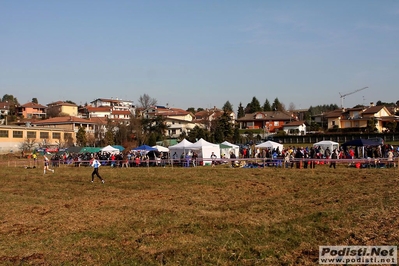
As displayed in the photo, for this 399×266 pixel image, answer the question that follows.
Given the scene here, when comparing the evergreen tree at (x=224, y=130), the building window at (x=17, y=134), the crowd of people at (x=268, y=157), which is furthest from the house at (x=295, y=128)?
the building window at (x=17, y=134)

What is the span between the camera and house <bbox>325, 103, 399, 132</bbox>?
78.8m

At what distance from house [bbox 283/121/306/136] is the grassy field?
236ft

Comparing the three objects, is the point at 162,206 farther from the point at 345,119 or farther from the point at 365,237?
the point at 345,119

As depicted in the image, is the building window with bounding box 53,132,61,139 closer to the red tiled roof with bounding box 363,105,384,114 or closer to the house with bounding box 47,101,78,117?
the house with bounding box 47,101,78,117

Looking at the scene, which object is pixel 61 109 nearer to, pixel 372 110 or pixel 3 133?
pixel 3 133

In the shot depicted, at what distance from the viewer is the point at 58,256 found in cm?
909

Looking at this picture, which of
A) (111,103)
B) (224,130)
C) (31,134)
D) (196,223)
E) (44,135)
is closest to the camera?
(196,223)

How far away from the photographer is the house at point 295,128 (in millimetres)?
90812

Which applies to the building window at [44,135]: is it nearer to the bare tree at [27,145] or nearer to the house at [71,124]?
the bare tree at [27,145]

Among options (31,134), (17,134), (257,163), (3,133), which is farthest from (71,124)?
(257,163)

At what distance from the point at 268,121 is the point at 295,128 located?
10.4 m

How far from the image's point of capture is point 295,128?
304 ft

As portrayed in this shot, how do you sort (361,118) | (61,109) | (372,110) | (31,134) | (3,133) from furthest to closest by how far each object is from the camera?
(61,109) < (372,110) < (361,118) < (31,134) < (3,133)

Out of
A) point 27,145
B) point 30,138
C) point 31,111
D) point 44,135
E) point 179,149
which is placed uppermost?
point 31,111
